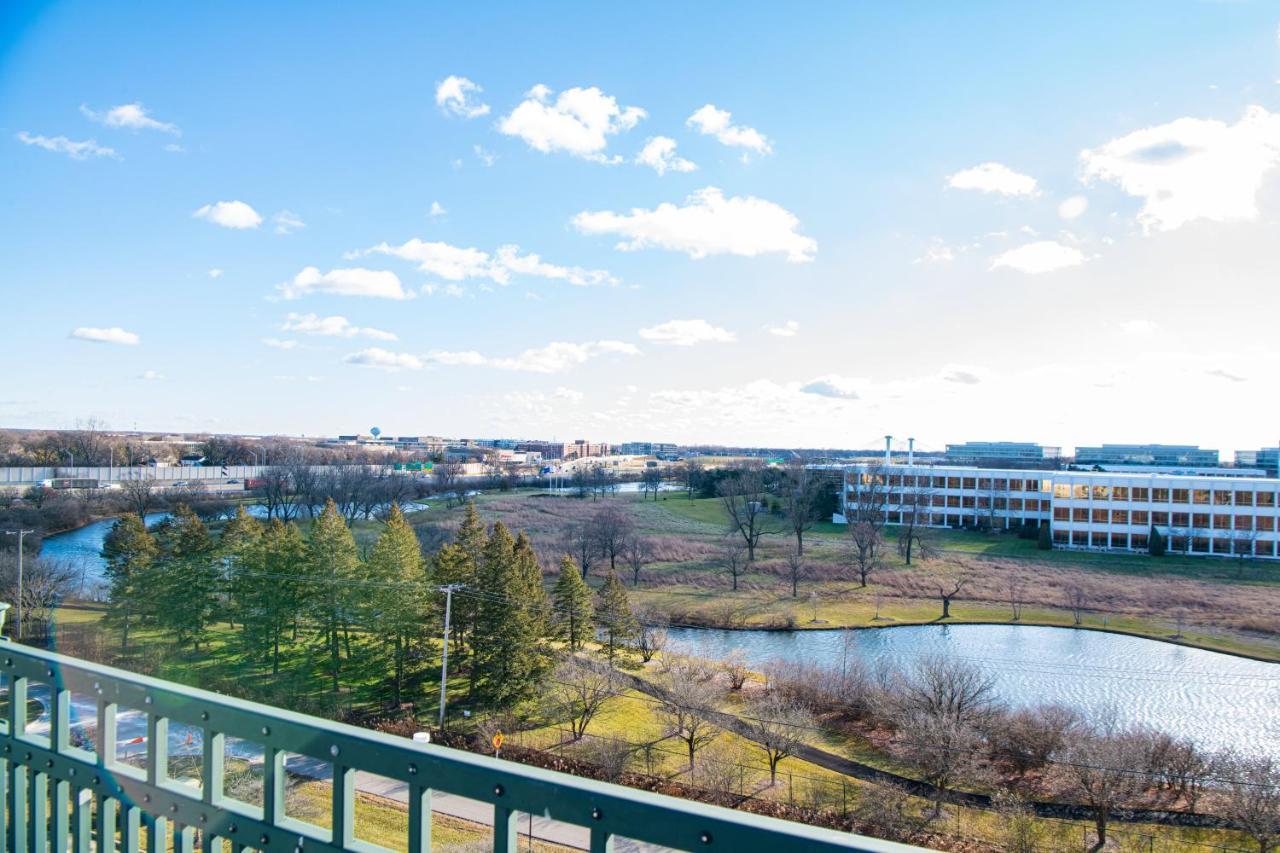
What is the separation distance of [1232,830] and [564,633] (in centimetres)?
1482

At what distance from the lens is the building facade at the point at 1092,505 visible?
4262cm

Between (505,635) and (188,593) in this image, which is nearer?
(505,635)

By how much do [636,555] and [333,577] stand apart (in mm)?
18279

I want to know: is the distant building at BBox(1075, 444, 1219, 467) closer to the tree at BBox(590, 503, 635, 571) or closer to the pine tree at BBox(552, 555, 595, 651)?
the tree at BBox(590, 503, 635, 571)

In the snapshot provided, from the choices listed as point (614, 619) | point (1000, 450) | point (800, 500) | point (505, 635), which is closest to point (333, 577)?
point (505, 635)

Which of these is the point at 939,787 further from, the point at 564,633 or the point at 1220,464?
the point at 1220,464

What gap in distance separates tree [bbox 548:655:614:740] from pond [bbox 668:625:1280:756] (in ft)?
19.5

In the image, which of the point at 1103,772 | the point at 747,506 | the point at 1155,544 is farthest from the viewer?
the point at 747,506

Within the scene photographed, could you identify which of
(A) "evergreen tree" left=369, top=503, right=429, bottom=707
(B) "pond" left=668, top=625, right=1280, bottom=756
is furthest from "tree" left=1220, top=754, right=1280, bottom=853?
(A) "evergreen tree" left=369, top=503, right=429, bottom=707

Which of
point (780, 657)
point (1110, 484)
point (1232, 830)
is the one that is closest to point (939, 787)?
point (1232, 830)

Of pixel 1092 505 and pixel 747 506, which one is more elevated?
pixel 1092 505

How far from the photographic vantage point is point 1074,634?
27.5 meters

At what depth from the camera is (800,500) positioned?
46.3m

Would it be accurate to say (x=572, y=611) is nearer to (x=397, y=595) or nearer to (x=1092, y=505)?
(x=397, y=595)
